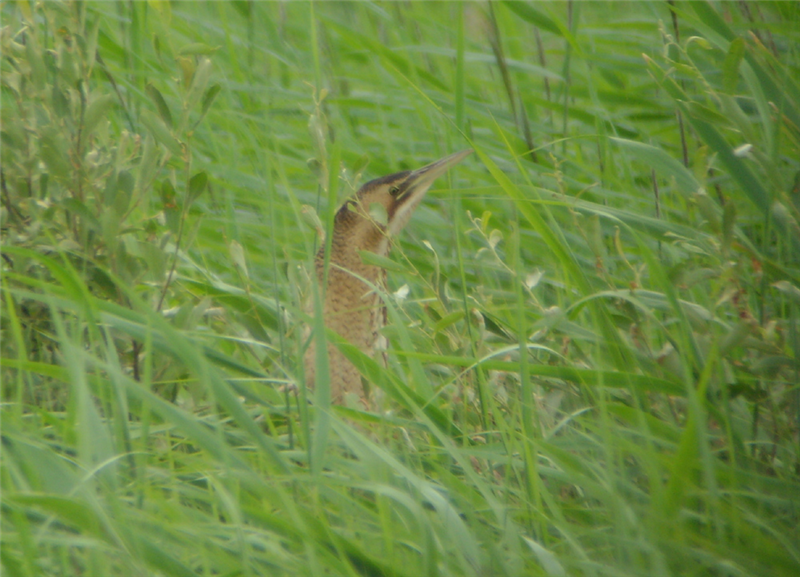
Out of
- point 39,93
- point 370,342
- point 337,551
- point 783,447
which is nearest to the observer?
point 337,551

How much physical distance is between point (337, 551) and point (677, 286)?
2.88 ft

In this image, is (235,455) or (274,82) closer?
(235,455)

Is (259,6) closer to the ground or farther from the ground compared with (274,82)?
farther from the ground

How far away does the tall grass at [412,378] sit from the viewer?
124 cm

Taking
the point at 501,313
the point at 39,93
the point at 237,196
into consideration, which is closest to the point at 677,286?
the point at 501,313

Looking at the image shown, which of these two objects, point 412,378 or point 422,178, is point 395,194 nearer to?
point 422,178

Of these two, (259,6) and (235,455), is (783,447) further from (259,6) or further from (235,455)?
(259,6)

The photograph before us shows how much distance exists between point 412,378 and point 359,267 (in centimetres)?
51

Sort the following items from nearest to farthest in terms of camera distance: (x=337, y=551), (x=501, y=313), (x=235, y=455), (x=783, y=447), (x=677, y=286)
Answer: (x=337, y=551) → (x=235, y=455) → (x=783, y=447) → (x=677, y=286) → (x=501, y=313)

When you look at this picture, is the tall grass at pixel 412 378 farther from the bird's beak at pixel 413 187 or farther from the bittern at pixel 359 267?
the bird's beak at pixel 413 187

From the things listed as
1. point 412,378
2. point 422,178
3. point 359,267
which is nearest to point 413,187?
point 422,178

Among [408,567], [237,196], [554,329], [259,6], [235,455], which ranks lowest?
[408,567]

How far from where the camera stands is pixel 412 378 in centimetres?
192

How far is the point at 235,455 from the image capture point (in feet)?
4.38
